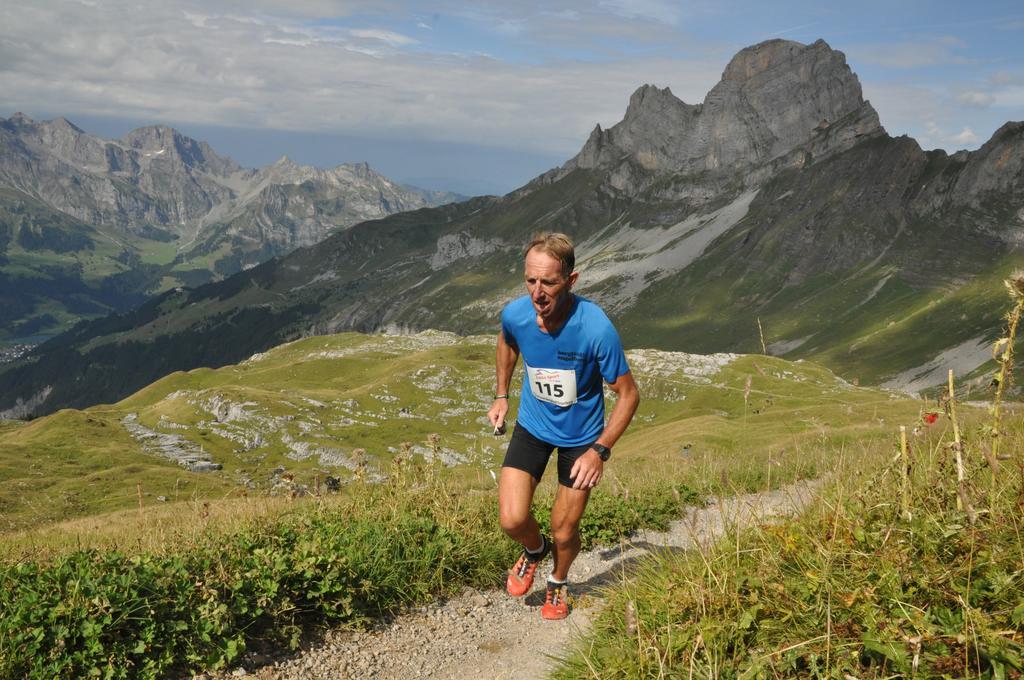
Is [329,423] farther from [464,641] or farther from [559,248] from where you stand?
[559,248]

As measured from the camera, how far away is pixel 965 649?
14.0ft

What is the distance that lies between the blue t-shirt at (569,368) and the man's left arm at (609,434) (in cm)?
19

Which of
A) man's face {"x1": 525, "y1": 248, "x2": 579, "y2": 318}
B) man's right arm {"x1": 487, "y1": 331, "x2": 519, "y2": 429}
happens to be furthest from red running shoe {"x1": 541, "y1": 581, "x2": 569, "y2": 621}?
man's face {"x1": 525, "y1": 248, "x2": 579, "y2": 318}

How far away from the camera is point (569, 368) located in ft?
26.9

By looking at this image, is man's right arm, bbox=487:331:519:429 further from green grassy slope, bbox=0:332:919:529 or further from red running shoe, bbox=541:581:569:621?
green grassy slope, bbox=0:332:919:529

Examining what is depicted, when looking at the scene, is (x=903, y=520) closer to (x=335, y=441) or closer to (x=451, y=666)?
(x=451, y=666)

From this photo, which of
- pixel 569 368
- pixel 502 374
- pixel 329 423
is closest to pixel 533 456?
pixel 569 368

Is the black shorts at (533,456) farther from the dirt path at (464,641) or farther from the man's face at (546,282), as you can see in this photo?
the man's face at (546,282)

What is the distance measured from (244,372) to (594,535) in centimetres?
17189

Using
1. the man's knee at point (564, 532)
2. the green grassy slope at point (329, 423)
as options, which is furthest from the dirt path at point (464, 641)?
the green grassy slope at point (329, 423)

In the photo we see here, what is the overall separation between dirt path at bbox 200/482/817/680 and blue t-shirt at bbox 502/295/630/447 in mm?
1647

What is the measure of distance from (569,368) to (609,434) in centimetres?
88

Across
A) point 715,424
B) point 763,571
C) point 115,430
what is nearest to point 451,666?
point 763,571

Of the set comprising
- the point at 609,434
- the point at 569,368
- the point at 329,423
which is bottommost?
the point at 329,423
